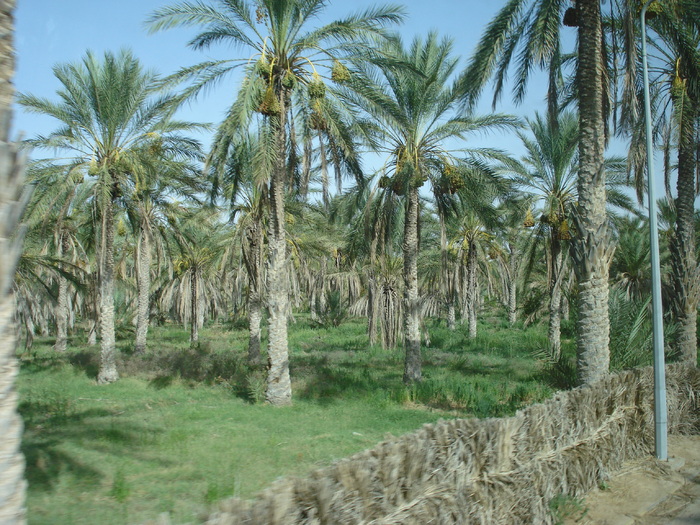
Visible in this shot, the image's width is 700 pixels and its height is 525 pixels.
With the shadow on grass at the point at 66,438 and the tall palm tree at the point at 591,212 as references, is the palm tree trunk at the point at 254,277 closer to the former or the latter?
the shadow on grass at the point at 66,438

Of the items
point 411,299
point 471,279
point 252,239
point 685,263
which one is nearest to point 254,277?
point 252,239

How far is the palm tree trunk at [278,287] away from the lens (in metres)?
13.7

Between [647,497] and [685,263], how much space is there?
873cm

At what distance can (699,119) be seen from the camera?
51.1ft

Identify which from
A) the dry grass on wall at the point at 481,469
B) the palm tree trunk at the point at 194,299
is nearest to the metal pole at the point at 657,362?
the dry grass on wall at the point at 481,469

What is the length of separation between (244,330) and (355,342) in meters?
11.4

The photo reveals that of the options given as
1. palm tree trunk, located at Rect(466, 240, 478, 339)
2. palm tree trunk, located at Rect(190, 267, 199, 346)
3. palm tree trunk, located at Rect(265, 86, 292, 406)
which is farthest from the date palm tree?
palm tree trunk, located at Rect(190, 267, 199, 346)

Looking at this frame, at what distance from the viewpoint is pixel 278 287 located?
13.9 metres

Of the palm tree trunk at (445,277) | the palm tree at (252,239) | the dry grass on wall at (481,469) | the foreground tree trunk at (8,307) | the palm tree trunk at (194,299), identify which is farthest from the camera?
the palm tree trunk at (194,299)

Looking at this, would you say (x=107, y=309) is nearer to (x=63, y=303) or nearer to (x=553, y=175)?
(x=63, y=303)

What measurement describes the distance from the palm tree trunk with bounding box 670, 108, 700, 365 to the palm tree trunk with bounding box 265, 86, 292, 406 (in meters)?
9.77

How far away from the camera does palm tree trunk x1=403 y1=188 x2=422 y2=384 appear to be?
52.5ft

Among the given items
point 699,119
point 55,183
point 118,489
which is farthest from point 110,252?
point 699,119

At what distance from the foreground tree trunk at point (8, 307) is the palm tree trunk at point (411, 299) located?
12788 millimetres
